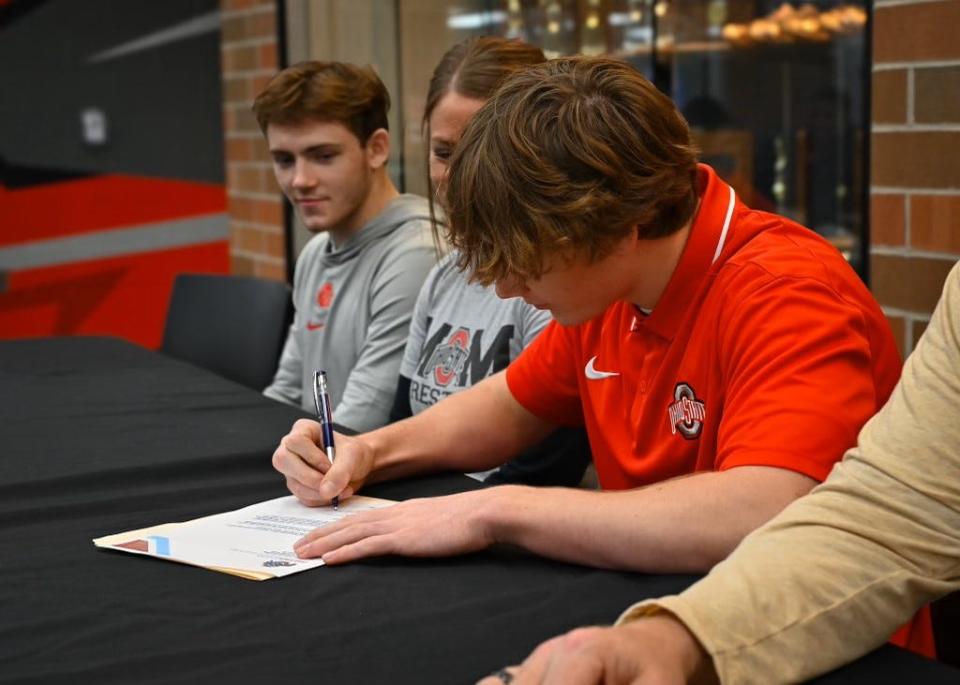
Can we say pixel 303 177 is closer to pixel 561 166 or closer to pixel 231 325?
pixel 231 325

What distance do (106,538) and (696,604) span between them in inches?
25.5

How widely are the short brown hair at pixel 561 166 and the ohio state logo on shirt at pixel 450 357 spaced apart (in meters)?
0.71

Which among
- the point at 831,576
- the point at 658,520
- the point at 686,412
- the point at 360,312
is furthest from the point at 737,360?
the point at 360,312

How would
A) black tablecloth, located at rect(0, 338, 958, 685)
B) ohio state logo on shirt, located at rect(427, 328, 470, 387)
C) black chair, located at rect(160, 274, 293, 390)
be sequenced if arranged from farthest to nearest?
black chair, located at rect(160, 274, 293, 390) → ohio state logo on shirt, located at rect(427, 328, 470, 387) → black tablecloth, located at rect(0, 338, 958, 685)

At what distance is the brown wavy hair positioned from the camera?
198cm

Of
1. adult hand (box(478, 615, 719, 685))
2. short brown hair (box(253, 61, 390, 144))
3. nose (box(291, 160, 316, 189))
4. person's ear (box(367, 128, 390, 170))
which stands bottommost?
adult hand (box(478, 615, 719, 685))

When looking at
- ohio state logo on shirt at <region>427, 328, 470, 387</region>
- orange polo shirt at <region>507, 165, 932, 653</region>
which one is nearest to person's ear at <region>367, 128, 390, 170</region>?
ohio state logo on shirt at <region>427, 328, 470, 387</region>

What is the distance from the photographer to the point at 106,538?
1.22m

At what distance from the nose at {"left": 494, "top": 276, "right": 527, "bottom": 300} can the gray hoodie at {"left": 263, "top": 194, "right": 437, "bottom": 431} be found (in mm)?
989

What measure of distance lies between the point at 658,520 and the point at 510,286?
317mm

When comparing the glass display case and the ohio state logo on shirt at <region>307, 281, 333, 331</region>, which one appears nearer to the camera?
the ohio state logo on shirt at <region>307, 281, 333, 331</region>

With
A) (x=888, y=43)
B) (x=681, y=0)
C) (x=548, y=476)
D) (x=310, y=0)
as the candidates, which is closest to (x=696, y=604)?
(x=548, y=476)

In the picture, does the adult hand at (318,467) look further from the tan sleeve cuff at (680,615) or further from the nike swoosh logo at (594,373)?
the tan sleeve cuff at (680,615)

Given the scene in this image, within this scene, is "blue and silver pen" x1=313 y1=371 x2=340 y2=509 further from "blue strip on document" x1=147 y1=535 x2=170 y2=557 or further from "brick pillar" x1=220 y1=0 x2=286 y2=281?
"brick pillar" x1=220 y1=0 x2=286 y2=281
